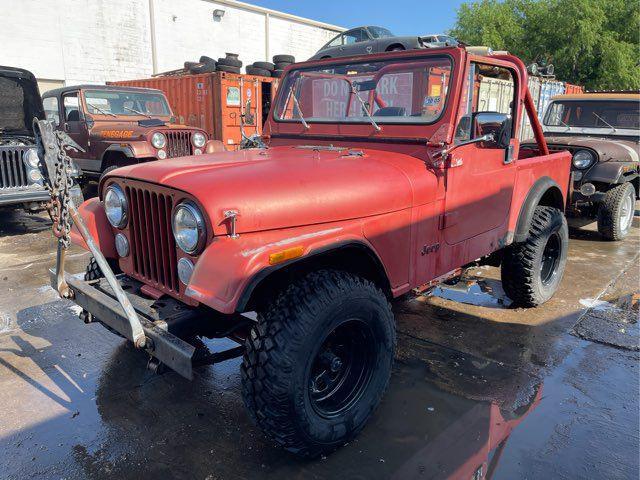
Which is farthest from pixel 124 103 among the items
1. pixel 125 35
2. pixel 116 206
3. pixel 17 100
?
pixel 125 35

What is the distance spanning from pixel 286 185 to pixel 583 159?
5.43 meters

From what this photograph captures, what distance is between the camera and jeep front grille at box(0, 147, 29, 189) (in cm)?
632

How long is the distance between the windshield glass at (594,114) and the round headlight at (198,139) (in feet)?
18.2

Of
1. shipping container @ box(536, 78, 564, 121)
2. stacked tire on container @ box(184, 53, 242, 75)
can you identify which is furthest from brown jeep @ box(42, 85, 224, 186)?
shipping container @ box(536, 78, 564, 121)

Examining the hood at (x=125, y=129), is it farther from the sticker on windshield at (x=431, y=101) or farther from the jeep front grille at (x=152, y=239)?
the sticker on windshield at (x=431, y=101)

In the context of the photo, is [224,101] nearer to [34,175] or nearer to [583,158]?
[34,175]

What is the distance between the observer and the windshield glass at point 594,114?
23.0 ft

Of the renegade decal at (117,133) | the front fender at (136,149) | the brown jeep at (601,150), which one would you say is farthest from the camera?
the renegade decal at (117,133)

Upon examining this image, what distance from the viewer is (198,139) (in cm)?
827

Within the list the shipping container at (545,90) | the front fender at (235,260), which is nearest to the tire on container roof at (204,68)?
the shipping container at (545,90)

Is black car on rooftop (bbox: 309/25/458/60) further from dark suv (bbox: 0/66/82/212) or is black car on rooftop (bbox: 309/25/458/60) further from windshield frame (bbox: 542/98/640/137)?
dark suv (bbox: 0/66/82/212)

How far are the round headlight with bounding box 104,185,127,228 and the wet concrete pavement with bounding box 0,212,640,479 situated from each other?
105 cm

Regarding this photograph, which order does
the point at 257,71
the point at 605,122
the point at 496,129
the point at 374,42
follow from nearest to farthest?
the point at 496,129 → the point at 605,122 → the point at 374,42 → the point at 257,71

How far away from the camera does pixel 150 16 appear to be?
757 inches
